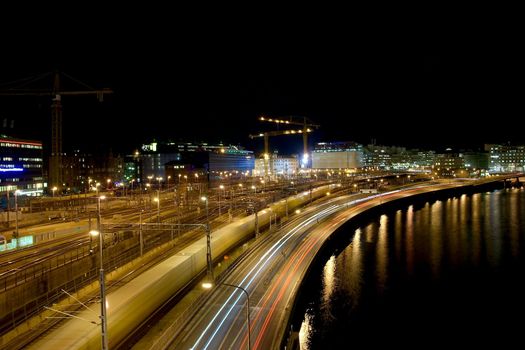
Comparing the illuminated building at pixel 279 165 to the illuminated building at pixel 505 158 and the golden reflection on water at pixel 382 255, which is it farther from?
the golden reflection on water at pixel 382 255

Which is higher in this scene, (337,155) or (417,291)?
(337,155)

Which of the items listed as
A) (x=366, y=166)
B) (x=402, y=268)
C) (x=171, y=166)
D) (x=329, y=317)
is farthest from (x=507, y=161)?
(x=329, y=317)

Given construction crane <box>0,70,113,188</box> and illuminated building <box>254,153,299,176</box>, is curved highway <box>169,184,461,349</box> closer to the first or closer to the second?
construction crane <box>0,70,113,188</box>

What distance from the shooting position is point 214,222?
28.8 m

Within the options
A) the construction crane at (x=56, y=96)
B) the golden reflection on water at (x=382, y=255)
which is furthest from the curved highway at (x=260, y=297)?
the construction crane at (x=56, y=96)

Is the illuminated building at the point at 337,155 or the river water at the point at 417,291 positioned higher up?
the illuminated building at the point at 337,155

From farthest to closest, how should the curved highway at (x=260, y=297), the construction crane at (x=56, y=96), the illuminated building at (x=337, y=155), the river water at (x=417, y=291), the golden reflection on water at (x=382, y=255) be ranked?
the illuminated building at (x=337, y=155)
the construction crane at (x=56, y=96)
the golden reflection on water at (x=382, y=255)
the river water at (x=417, y=291)
the curved highway at (x=260, y=297)

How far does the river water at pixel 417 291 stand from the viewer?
612 inches

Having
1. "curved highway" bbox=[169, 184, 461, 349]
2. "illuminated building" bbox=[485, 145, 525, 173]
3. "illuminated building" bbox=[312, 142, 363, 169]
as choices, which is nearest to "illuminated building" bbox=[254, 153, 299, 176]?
"illuminated building" bbox=[312, 142, 363, 169]

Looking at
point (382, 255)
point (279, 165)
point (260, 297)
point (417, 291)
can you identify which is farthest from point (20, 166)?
point (279, 165)

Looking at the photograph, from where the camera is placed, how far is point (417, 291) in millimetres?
20250

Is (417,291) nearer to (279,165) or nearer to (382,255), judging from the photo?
(382,255)

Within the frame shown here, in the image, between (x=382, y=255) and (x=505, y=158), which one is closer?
(x=382, y=255)

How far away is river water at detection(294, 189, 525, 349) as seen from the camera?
1555 centimetres
